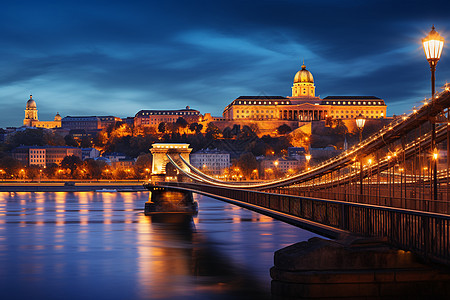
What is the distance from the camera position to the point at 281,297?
1608 cm

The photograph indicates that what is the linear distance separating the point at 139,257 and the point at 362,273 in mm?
17627

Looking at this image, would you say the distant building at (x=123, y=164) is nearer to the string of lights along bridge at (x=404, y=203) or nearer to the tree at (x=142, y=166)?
the tree at (x=142, y=166)

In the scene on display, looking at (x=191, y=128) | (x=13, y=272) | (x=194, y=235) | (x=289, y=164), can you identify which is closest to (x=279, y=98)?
(x=191, y=128)

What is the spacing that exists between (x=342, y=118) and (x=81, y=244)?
466 ft

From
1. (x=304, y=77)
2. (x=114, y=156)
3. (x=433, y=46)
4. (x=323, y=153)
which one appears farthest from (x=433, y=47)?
(x=304, y=77)

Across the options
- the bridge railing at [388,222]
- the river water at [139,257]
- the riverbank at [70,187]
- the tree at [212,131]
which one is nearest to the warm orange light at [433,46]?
the bridge railing at [388,222]

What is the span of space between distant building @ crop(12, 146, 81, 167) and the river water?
119462 millimetres

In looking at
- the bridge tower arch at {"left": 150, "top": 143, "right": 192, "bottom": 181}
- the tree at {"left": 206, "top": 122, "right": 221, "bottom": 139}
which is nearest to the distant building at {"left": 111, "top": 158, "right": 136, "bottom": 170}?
the tree at {"left": 206, "top": 122, "right": 221, "bottom": 139}

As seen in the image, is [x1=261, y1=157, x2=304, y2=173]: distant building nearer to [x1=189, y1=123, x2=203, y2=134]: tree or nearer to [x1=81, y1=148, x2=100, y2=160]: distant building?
[x1=189, y1=123, x2=203, y2=134]: tree

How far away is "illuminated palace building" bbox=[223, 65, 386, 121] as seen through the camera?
175500mm

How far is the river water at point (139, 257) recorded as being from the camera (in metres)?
22.3

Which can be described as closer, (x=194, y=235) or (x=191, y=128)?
(x=194, y=235)

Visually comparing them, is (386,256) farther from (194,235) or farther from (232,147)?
(232,147)

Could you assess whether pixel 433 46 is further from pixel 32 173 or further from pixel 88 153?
pixel 88 153
